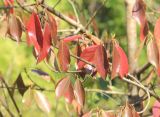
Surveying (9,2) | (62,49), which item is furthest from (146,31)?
(9,2)

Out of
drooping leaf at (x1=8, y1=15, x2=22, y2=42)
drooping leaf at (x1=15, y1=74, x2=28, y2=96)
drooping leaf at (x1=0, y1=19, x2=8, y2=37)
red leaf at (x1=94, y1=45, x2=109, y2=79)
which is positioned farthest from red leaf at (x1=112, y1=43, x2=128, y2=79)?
drooping leaf at (x1=15, y1=74, x2=28, y2=96)

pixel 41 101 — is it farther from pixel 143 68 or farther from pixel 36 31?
pixel 143 68

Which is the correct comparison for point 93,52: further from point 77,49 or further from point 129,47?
point 129,47

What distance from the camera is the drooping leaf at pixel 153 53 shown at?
42.5 inches

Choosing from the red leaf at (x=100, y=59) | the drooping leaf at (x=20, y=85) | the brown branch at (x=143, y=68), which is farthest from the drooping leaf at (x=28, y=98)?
the brown branch at (x=143, y=68)

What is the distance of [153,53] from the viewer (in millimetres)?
1084

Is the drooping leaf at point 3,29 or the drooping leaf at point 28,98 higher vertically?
the drooping leaf at point 3,29

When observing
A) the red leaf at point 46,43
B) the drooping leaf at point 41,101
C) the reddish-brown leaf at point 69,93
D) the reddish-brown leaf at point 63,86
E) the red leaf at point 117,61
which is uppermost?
the red leaf at point 46,43

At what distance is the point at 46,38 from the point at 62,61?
71 millimetres

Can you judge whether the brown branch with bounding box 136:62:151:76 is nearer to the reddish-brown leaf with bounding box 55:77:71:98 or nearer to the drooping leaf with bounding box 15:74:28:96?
the drooping leaf with bounding box 15:74:28:96

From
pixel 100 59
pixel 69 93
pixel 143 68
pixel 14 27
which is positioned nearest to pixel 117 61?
pixel 100 59

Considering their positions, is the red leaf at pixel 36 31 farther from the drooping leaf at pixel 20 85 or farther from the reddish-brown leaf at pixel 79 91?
the drooping leaf at pixel 20 85

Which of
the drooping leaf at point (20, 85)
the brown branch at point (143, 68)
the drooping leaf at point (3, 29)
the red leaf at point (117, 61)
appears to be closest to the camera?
the red leaf at point (117, 61)

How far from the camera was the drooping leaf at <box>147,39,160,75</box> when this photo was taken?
108cm
